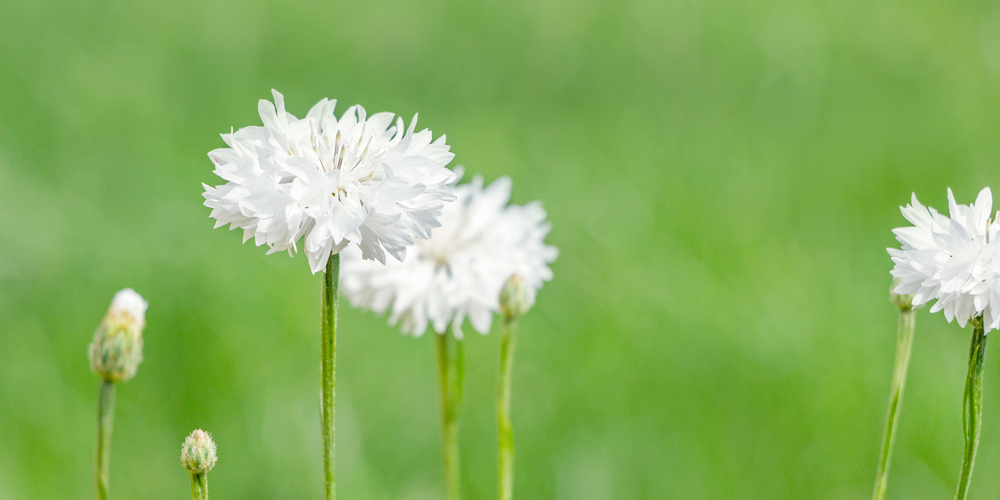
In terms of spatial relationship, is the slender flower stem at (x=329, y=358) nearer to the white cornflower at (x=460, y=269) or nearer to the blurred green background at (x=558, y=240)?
the white cornflower at (x=460, y=269)

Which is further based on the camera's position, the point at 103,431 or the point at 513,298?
the point at 513,298

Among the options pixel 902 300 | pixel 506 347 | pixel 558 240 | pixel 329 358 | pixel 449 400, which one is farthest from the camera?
pixel 558 240

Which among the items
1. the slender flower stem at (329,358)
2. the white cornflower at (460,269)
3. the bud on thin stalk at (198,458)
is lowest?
the bud on thin stalk at (198,458)

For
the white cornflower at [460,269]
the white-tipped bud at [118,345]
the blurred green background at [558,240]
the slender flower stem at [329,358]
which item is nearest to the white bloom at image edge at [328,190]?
the slender flower stem at [329,358]

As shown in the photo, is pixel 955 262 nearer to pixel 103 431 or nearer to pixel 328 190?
pixel 328 190

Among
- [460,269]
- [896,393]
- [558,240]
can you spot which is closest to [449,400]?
[460,269]

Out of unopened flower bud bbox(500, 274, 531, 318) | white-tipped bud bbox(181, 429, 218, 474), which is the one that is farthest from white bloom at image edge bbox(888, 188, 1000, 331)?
white-tipped bud bbox(181, 429, 218, 474)

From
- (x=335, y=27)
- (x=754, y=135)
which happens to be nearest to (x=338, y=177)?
(x=754, y=135)

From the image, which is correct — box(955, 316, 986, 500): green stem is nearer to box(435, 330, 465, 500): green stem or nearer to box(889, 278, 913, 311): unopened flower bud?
box(889, 278, 913, 311): unopened flower bud
